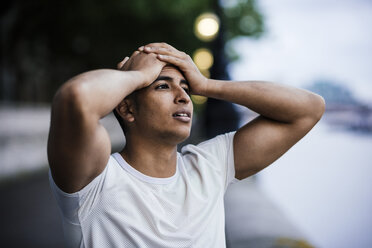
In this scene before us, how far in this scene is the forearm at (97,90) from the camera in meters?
1.67

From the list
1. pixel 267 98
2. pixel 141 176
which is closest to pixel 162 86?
pixel 141 176

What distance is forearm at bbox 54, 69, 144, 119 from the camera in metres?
1.67

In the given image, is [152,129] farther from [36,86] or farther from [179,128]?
[36,86]

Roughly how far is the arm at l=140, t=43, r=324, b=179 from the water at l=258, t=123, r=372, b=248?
99 cm

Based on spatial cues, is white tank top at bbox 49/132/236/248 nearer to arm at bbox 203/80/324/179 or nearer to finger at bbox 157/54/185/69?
arm at bbox 203/80/324/179

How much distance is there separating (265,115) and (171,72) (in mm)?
652

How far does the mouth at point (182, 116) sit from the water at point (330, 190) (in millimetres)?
1578

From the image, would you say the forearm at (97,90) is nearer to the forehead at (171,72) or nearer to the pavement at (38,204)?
the forehead at (171,72)

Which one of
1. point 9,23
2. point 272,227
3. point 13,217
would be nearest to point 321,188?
point 272,227

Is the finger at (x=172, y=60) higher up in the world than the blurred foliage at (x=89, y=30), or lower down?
higher up

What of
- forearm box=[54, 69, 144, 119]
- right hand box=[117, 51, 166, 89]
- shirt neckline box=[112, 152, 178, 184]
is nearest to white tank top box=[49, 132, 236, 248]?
shirt neckline box=[112, 152, 178, 184]

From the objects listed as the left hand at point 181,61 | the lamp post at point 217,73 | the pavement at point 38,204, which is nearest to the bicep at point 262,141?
the left hand at point 181,61

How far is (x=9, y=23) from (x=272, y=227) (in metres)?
13.5

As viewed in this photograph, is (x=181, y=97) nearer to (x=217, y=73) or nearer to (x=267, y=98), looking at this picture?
(x=267, y=98)
